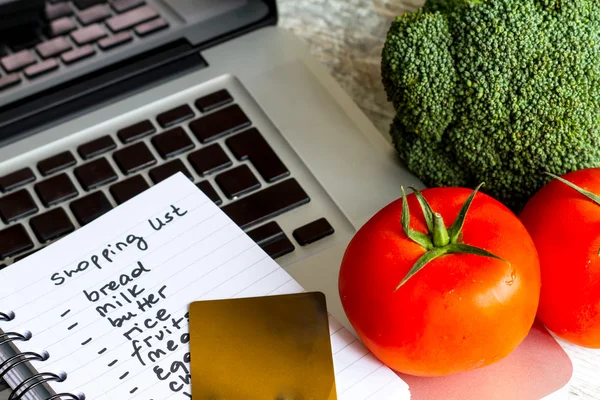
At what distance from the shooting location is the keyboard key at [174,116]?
681 millimetres

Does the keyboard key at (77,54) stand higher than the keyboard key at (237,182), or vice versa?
the keyboard key at (77,54)

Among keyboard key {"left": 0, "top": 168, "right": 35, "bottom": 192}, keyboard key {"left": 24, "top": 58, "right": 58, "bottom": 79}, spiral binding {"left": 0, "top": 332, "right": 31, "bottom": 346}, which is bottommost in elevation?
spiral binding {"left": 0, "top": 332, "right": 31, "bottom": 346}

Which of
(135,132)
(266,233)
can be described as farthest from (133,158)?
(266,233)

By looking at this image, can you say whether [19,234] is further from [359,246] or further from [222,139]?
[359,246]

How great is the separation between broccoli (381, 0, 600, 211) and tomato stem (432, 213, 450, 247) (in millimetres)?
155

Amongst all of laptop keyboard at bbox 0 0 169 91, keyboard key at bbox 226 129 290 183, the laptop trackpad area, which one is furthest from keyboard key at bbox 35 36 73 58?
keyboard key at bbox 226 129 290 183

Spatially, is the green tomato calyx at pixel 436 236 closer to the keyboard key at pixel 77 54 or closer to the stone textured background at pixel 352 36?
the stone textured background at pixel 352 36

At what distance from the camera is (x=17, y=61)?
745 millimetres

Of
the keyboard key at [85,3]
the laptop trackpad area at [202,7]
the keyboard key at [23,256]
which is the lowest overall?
the keyboard key at [23,256]

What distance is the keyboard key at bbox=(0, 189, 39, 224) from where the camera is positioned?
0.62 m

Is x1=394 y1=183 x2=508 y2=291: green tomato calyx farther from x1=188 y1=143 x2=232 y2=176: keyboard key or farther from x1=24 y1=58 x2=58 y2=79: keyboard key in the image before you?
x1=24 y1=58 x2=58 y2=79: keyboard key

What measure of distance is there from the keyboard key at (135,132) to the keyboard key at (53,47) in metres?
0.14

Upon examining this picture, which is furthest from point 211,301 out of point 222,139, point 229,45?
point 229,45

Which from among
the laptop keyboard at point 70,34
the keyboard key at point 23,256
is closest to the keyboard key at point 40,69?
Result: the laptop keyboard at point 70,34
